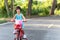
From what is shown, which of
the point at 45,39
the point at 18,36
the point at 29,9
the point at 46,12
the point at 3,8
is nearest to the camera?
the point at 18,36

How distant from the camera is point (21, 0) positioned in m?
56.8

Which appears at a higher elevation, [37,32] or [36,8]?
[37,32]

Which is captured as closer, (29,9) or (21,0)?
(29,9)

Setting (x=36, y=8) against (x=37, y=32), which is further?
(x=36, y=8)

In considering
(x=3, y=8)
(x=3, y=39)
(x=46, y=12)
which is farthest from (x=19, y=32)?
(x=46, y=12)

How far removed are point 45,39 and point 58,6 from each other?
4306 cm

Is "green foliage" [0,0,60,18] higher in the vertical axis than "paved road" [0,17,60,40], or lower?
lower

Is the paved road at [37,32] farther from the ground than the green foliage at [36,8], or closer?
farther from the ground

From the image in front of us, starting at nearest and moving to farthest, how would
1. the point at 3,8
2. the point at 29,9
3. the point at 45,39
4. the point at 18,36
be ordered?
the point at 18,36 → the point at 45,39 → the point at 29,9 → the point at 3,8

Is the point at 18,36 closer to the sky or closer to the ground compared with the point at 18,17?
closer to the ground

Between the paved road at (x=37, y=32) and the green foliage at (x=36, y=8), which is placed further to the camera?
the green foliage at (x=36, y=8)

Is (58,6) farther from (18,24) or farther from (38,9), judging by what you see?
(18,24)

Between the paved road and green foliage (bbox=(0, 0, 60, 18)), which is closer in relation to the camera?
the paved road

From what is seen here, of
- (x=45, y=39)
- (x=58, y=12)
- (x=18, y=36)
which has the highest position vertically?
(x=18, y=36)
